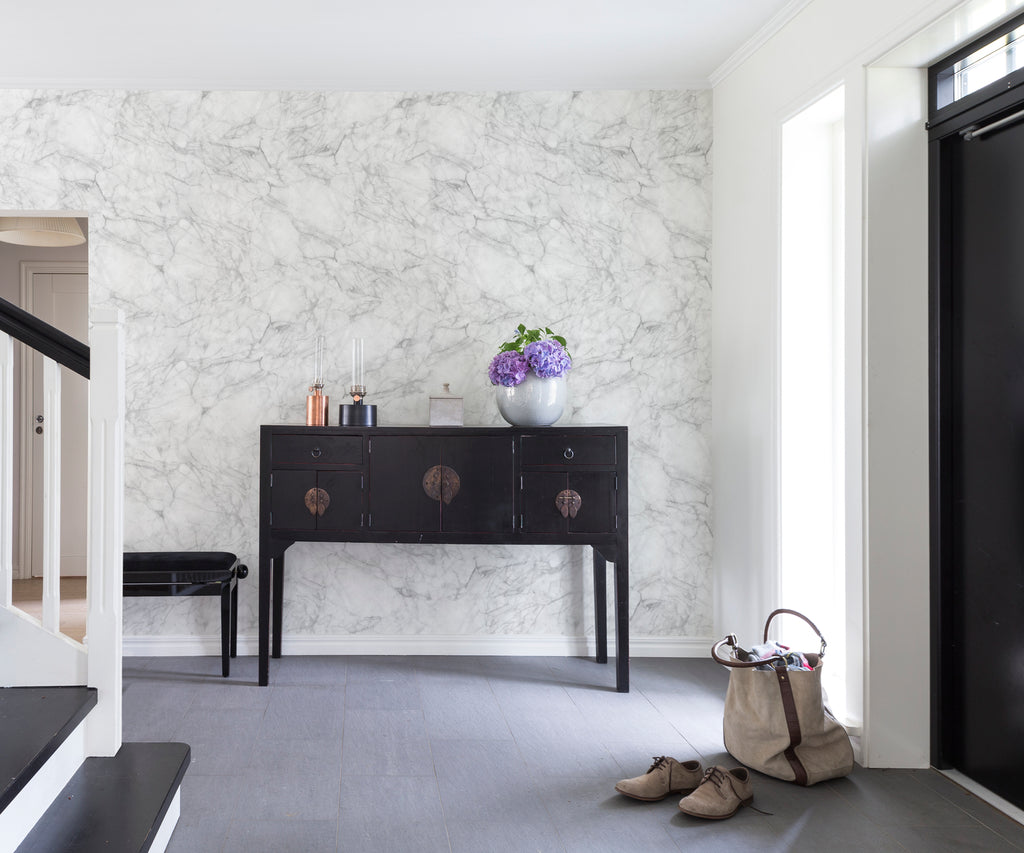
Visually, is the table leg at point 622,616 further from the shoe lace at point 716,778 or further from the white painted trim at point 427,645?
the shoe lace at point 716,778

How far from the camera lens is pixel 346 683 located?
3.23 m

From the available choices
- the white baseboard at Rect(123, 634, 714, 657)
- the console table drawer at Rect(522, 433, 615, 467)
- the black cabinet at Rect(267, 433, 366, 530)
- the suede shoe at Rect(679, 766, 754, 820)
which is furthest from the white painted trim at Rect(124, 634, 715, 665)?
the suede shoe at Rect(679, 766, 754, 820)

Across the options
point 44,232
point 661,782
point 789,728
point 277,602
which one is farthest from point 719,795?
point 44,232

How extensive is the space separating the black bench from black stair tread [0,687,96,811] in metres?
1.00

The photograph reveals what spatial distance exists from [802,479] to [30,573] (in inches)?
185

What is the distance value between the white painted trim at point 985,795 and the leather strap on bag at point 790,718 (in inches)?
17.6

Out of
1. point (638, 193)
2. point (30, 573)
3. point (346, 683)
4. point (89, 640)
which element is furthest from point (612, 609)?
point (30, 573)

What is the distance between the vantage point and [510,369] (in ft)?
10.6

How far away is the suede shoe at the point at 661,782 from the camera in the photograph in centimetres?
224

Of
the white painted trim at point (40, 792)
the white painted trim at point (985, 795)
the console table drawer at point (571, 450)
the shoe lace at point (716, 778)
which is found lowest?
the white painted trim at point (985, 795)

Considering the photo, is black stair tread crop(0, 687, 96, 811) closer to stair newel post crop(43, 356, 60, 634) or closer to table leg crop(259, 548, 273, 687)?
stair newel post crop(43, 356, 60, 634)

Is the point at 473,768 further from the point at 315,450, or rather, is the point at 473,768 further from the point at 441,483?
the point at 315,450

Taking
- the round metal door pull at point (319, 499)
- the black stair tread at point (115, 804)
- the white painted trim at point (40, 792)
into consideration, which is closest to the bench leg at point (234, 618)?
the round metal door pull at point (319, 499)

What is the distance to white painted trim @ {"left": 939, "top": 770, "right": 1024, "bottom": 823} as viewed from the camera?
2168 millimetres
